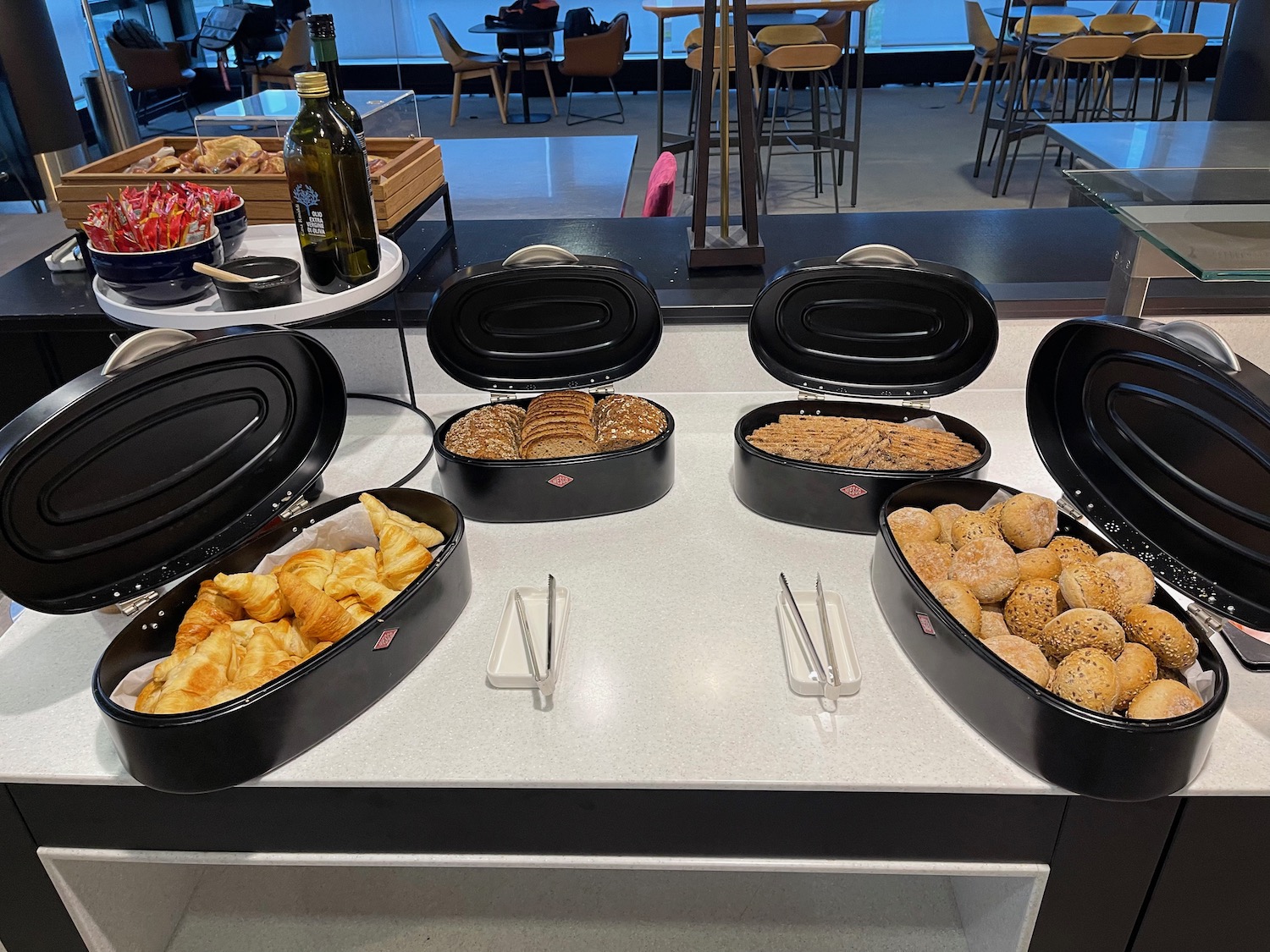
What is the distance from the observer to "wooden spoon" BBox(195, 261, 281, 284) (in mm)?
1060

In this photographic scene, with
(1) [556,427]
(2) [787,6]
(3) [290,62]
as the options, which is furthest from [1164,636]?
(3) [290,62]

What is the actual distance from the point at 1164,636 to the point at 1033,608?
12 cm

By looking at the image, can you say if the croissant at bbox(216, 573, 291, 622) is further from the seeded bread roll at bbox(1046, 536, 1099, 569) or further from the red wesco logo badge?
the seeded bread roll at bbox(1046, 536, 1099, 569)

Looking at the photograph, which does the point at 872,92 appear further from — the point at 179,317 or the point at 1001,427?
the point at 179,317

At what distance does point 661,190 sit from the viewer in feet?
7.00

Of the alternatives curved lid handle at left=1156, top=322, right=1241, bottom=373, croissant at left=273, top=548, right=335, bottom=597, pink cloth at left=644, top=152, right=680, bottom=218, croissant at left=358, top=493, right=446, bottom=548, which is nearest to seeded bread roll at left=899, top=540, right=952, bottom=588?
curved lid handle at left=1156, top=322, right=1241, bottom=373

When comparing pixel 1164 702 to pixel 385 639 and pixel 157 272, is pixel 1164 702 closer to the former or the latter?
pixel 385 639

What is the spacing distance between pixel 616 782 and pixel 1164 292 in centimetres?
120

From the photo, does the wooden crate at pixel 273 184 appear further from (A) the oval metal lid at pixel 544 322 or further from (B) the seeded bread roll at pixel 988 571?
(B) the seeded bread roll at pixel 988 571

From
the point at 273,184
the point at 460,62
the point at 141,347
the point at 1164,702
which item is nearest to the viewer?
the point at 1164,702

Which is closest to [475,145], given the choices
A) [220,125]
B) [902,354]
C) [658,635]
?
[220,125]

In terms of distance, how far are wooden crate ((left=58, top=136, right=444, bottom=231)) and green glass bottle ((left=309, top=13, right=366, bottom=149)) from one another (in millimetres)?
283

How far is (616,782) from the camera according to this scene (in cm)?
85

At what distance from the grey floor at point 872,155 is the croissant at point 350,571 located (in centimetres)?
249
